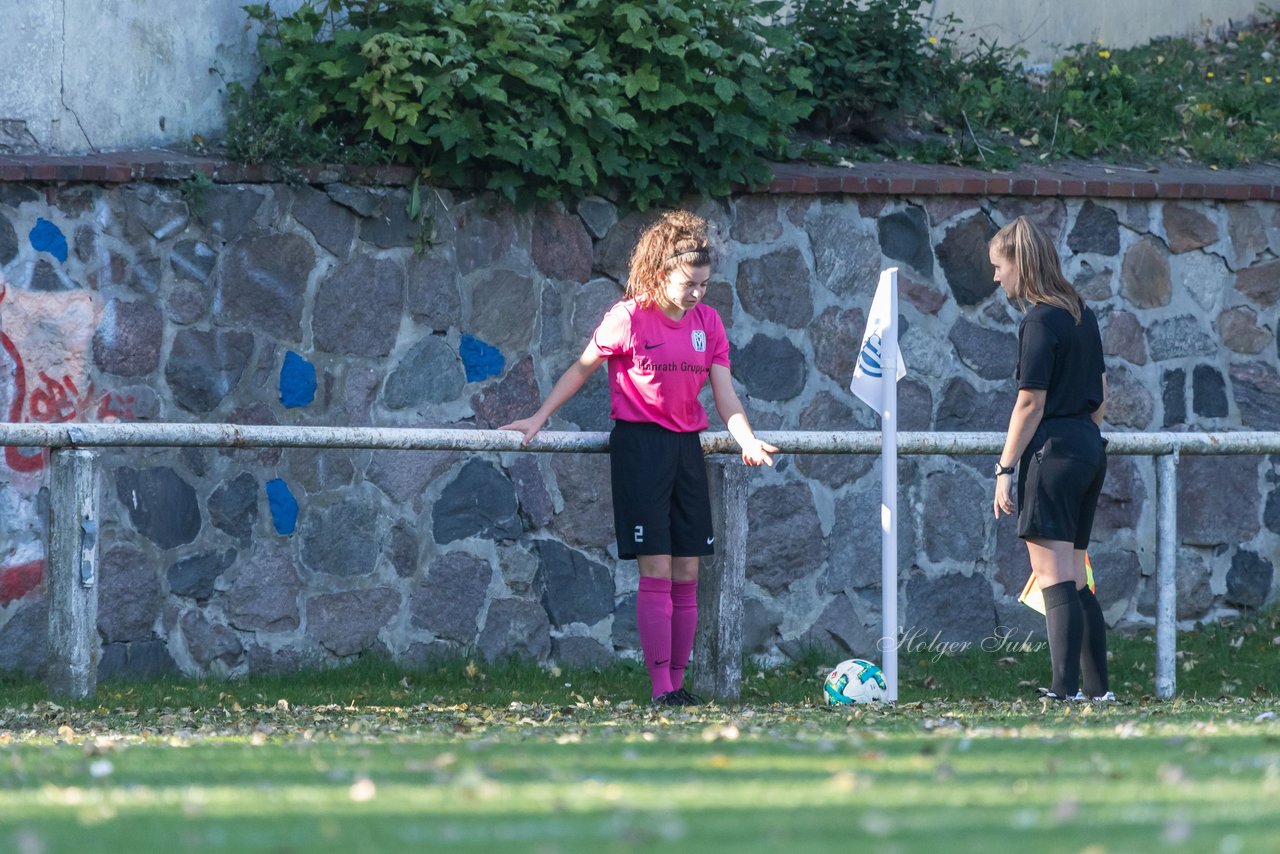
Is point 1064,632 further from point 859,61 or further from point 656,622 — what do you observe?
point 859,61

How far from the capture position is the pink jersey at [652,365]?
583cm

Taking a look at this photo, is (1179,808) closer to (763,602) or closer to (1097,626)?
(1097,626)

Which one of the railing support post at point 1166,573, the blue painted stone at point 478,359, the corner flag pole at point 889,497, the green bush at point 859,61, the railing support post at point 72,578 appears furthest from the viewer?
the green bush at point 859,61

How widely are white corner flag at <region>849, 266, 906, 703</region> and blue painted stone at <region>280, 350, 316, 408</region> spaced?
7.26 ft

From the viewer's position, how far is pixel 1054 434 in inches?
230

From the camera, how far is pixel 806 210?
769 centimetres

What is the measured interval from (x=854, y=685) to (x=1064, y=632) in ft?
2.32

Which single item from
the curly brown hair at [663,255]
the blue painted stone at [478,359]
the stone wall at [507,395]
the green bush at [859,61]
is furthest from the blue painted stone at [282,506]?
the green bush at [859,61]

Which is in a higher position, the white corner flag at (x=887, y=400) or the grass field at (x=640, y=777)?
the white corner flag at (x=887, y=400)

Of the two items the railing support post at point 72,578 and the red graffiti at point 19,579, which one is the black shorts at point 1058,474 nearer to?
the railing support post at point 72,578

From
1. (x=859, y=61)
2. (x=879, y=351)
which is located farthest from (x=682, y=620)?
(x=859, y=61)

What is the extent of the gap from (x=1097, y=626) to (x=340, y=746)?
9.51 feet

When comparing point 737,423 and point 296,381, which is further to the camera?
point 296,381

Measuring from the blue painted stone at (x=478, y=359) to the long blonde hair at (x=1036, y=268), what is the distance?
90.0 inches
